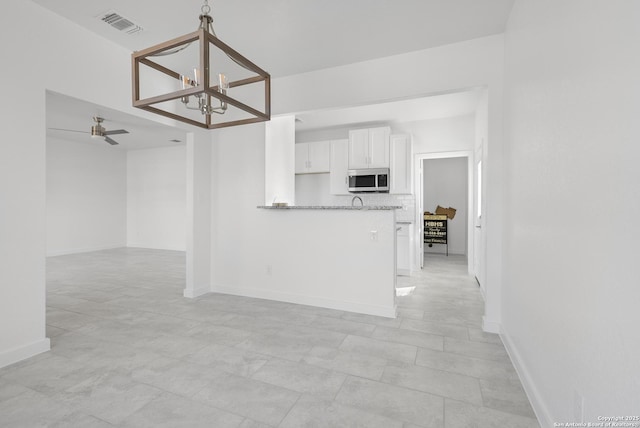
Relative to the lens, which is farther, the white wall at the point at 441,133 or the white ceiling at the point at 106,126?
Answer: the white wall at the point at 441,133

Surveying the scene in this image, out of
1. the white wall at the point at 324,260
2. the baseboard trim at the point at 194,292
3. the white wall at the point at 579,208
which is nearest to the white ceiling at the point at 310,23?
the white wall at the point at 579,208

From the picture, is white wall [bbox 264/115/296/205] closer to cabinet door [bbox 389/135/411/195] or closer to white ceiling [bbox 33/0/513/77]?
white ceiling [bbox 33/0/513/77]

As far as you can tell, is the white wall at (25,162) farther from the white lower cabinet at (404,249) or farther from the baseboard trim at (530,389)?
the white lower cabinet at (404,249)

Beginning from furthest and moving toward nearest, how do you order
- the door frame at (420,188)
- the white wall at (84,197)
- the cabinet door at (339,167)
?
1. the white wall at (84,197)
2. the cabinet door at (339,167)
3. the door frame at (420,188)

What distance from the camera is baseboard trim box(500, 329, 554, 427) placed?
1.57 m

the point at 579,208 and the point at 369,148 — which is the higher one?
the point at 369,148

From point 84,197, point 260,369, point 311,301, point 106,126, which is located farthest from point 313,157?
point 84,197

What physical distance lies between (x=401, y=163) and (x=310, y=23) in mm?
3285

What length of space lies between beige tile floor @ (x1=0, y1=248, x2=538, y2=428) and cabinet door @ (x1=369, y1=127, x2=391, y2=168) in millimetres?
2696

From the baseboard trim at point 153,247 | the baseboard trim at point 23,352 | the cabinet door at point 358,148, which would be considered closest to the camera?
the baseboard trim at point 23,352

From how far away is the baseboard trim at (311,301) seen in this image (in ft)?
10.8

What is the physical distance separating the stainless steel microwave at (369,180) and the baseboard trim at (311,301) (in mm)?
2619

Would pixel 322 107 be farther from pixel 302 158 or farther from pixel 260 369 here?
pixel 260 369

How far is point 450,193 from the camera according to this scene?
7.98 m
